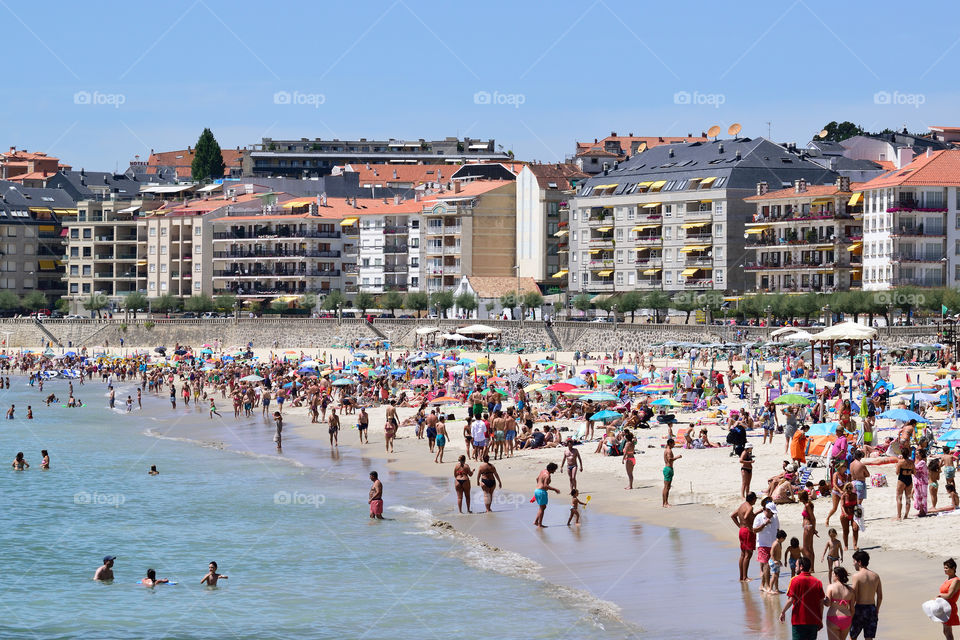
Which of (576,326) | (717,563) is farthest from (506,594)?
(576,326)

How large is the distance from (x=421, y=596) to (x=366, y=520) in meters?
6.51

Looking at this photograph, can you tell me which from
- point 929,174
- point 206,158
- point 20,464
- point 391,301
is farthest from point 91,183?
point 20,464

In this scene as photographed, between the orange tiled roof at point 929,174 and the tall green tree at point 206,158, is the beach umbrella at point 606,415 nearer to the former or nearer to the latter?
the orange tiled roof at point 929,174

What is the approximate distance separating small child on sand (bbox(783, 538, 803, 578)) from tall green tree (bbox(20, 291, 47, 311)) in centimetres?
10066

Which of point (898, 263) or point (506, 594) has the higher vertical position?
point (898, 263)

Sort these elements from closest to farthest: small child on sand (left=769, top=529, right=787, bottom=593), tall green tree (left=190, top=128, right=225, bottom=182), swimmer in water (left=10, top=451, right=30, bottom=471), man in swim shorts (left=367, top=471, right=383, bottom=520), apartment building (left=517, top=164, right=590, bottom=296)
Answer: small child on sand (left=769, top=529, right=787, bottom=593) → man in swim shorts (left=367, top=471, right=383, bottom=520) → swimmer in water (left=10, top=451, right=30, bottom=471) → apartment building (left=517, top=164, right=590, bottom=296) → tall green tree (left=190, top=128, right=225, bottom=182)

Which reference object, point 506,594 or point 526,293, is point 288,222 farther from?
point 506,594

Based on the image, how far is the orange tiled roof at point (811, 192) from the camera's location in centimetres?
7419

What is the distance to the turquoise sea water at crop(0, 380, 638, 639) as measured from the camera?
18781mm

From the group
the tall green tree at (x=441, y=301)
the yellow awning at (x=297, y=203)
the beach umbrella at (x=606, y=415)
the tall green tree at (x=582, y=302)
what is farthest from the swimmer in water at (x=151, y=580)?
the yellow awning at (x=297, y=203)

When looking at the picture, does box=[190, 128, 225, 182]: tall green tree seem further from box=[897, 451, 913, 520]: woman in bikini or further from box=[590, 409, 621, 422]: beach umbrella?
box=[897, 451, 913, 520]: woman in bikini

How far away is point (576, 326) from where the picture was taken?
241 feet

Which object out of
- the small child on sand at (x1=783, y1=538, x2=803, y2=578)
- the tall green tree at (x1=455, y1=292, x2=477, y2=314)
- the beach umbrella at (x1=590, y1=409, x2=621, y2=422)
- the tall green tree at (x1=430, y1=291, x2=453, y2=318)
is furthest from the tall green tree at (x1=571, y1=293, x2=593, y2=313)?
the small child on sand at (x1=783, y1=538, x2=803, y2=578)

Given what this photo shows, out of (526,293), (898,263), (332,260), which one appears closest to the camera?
(898,263)
